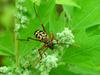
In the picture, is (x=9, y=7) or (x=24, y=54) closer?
(x=24, y=54)

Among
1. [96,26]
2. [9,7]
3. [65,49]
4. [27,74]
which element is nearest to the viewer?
[27,74]

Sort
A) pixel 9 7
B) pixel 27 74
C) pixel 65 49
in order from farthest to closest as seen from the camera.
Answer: pixel 9 7 → pixel 65 49 → pixel 27 74

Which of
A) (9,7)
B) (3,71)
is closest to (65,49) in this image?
(3,71)

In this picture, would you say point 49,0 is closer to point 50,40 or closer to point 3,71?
point 50,40

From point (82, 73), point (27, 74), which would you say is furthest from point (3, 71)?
point (82, 73)

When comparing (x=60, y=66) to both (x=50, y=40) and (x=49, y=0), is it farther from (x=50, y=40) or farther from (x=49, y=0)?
(x=49, y=0)

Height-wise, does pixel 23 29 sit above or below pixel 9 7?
below

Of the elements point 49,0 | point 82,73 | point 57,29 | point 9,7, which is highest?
point 9,7
